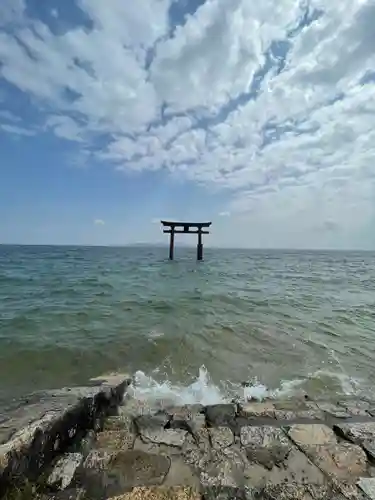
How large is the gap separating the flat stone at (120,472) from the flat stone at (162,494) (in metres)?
0.11

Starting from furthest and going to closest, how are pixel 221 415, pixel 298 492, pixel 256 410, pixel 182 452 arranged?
pixel 256 410 < pixel 221 415 < pixel 182 452 < pixel 298 492

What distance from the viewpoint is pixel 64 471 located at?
3.05 m

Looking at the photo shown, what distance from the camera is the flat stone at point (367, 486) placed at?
9.33 feet

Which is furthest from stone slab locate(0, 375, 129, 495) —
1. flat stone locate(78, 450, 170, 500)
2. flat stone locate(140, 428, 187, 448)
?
flat stone locate(140, 428, 187, 448)

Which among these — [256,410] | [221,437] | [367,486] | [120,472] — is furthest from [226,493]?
[256,410]

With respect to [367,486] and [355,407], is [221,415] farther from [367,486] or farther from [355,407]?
[355,407]

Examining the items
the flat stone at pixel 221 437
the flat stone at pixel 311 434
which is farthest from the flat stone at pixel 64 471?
the flat stone at pixel 311 434

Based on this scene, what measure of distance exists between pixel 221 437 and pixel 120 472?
4.15ft

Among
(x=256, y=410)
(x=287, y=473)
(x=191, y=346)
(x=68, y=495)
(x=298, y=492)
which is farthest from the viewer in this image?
(x=191, y=346)

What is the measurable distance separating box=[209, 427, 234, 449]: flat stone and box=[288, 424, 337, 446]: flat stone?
76 cm

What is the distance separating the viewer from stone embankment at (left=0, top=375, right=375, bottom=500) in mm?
2857

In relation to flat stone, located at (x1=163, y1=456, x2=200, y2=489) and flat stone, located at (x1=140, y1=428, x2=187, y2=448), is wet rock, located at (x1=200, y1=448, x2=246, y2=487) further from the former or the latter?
flat stone, located at (x1=140, y1=428, x2=187, y2=448)

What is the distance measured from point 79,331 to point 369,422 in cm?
815

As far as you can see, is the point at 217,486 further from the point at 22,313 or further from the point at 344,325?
the point at 22,313
